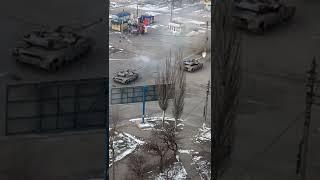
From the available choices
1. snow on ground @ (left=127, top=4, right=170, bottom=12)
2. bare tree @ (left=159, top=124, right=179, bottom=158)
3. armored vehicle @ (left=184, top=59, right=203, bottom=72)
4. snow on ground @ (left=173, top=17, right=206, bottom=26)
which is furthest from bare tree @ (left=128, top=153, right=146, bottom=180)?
snow on ground @ (left=127, top=4, right=170, bottom=12)

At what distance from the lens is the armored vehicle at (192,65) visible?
19.4 ft

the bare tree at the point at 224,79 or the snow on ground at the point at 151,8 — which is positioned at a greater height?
the snow on ground at the point at 151,8

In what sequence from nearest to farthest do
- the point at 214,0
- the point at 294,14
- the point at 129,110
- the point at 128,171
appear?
the point at 294,14, the point at 214,0, the point at 128,171, the point at 129,110

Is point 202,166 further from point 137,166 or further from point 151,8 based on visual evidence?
point 151,8

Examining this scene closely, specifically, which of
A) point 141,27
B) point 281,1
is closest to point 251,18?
point 281,1

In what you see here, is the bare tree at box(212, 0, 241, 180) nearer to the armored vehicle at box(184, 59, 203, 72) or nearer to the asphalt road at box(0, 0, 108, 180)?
the asphalt road at box(0, 0, 108, 180)

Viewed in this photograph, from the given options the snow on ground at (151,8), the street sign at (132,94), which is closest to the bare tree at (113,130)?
the street sign at (132,94)

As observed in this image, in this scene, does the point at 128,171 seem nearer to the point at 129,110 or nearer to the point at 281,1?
the point at 129,110

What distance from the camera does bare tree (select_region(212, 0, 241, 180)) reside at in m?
1.29

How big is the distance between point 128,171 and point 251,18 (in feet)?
8.04

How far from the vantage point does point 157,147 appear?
3734 millimetres

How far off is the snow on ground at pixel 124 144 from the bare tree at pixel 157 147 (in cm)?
11

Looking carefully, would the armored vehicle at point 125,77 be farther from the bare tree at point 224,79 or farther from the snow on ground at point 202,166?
the bare tree at point 224,79

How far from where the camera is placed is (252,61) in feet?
4.14
